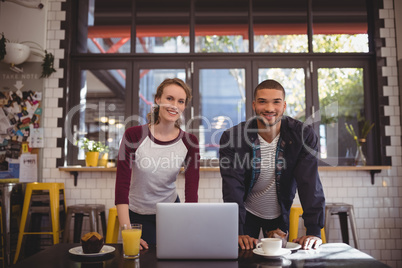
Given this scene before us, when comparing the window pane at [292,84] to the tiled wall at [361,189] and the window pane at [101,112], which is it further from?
the window pane at [101,112]

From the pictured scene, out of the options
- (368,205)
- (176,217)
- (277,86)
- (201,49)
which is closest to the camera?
(176,217)

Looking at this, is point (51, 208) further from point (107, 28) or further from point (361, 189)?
point (361, 189)

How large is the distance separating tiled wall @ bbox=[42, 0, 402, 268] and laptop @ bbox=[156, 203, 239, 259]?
2888mm

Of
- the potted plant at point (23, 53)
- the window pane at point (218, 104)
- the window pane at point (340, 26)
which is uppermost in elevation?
the window pane at point (340, 26)

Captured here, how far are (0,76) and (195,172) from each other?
136 inches

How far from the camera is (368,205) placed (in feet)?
14.4

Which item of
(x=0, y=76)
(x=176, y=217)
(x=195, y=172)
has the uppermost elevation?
(x=0, y=76)

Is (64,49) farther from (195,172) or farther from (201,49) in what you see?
(195,172)

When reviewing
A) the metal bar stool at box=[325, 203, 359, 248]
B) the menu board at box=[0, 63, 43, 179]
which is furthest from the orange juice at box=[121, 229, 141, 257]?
the menu board at box=[0, 63, 43, 179]

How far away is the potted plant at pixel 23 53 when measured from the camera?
4.25 m

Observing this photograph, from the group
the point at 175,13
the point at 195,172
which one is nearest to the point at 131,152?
the point at 195,172

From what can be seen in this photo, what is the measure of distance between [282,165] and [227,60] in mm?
2672

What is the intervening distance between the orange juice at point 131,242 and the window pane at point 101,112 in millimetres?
3161

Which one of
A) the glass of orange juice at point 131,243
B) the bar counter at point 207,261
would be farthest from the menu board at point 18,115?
the glass of orange juice at point 131,243
